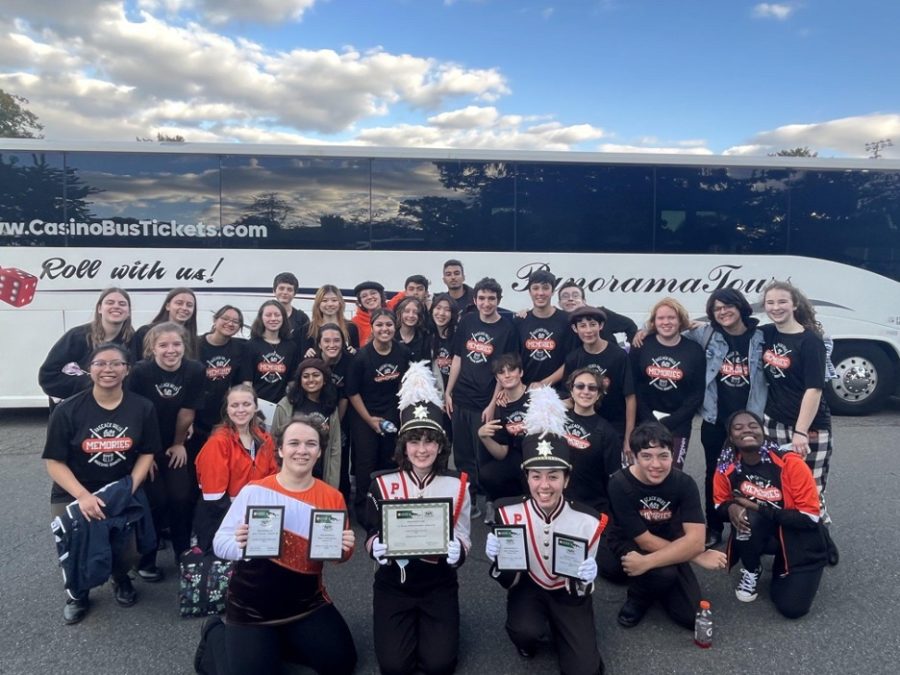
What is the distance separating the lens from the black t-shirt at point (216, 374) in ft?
14.5

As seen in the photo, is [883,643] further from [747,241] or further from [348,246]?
[348,246]

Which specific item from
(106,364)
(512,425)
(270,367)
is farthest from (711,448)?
(106,364)

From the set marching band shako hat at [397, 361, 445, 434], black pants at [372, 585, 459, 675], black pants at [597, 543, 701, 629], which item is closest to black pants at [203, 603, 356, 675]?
black pants at [372, 585, 459, 675]

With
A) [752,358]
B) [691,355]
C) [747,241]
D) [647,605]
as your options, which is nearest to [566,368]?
[691,355]

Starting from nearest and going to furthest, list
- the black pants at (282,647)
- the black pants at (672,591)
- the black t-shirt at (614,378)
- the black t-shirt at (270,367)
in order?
the black pants at (282,647), the black pants at (672,591), the black t-shirt at (614,378), the black t-shirt at (270,367)

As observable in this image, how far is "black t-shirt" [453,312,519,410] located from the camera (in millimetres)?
4785

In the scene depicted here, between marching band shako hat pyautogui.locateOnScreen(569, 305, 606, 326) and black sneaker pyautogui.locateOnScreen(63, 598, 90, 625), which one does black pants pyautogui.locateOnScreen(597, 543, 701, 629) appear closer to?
marching band shako hat pyautogui.locateOnScreen(569, 305, 606, 326)

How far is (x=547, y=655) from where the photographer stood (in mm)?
3076

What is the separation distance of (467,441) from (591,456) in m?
1.29

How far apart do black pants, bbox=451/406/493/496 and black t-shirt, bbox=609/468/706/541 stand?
5.07 feet

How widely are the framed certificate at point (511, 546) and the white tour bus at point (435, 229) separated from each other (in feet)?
16.2

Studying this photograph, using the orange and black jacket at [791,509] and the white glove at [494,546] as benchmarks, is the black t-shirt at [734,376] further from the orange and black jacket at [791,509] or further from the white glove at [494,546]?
the white glove at [494,546]

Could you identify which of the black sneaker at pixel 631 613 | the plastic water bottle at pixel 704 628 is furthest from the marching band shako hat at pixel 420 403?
the plastic water bottle at pixel 704 628

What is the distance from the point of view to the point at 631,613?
3324mm
